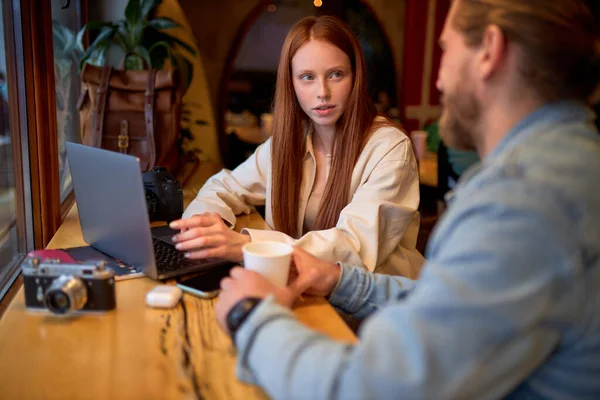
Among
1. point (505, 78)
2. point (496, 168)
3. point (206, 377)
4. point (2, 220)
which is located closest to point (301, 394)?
point (206, 377)

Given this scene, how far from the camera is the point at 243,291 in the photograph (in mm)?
907

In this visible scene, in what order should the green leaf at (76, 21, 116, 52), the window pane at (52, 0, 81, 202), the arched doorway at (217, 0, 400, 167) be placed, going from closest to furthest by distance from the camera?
1. the window pane at (52, 0, 81, 202)
2. the green leaf at (76, 21, 116, 52)
3. the arched doorway at (217, 0, 400, 167)

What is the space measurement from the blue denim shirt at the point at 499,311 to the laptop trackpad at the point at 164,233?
0.85 metres

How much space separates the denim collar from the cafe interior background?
1.18 m

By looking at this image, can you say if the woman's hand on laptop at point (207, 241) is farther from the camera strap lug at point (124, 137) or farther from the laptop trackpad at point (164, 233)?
the camera strap lug at point (124, 137)

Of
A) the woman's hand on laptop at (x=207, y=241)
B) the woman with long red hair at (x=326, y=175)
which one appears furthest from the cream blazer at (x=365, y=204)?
the woman's hand on laptop at (x=207, y=241)

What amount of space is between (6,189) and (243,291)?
40.3 inches

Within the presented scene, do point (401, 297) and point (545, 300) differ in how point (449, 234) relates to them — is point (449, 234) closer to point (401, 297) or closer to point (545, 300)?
point (545, 300)

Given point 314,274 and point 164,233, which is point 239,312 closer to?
point 314,274

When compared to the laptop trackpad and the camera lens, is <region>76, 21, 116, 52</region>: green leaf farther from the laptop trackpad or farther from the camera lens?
the camera lens

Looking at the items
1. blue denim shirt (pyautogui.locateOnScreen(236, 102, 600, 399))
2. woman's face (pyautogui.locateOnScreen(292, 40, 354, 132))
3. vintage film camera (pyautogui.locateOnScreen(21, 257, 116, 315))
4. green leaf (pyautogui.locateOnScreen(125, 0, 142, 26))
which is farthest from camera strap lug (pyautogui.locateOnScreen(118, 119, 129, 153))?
blue denim shirt (pyautogui.locateOnScreen(236, 102, 600, 399))

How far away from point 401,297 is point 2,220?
114cm

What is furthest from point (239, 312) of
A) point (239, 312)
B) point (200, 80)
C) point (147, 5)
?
point (200, 80)

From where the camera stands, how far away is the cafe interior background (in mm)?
1563
